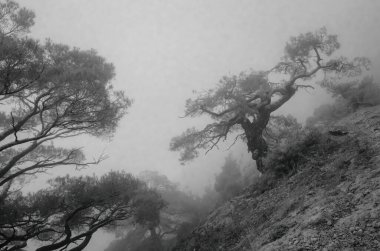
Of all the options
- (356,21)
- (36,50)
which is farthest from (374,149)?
(356,21)

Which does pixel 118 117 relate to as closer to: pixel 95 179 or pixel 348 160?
pixel 95 179

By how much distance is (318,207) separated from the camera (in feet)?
22.4

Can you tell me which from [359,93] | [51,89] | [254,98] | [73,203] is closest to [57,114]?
[51,89]

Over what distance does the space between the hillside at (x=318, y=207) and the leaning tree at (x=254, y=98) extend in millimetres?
5462

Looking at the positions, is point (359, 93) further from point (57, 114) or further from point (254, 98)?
point (57, 114)

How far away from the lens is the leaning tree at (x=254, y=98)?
16578mm

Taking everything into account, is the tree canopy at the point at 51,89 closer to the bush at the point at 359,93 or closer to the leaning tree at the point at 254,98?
the leaning tree at the point at 254,98

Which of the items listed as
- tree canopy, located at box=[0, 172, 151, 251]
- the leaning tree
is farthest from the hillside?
the leaning tree

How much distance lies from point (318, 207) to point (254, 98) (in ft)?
37.7

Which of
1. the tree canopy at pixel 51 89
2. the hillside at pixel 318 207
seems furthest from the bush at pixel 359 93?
the tree canopy at pixel 51 89

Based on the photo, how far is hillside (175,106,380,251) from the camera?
5402 mm

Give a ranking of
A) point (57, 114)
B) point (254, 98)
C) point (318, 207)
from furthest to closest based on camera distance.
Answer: point (254, 98) < point (57, 114) < point (318, 207)

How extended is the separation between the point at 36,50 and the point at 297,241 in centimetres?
1049

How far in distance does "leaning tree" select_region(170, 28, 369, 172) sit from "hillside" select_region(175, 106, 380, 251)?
215 inches
